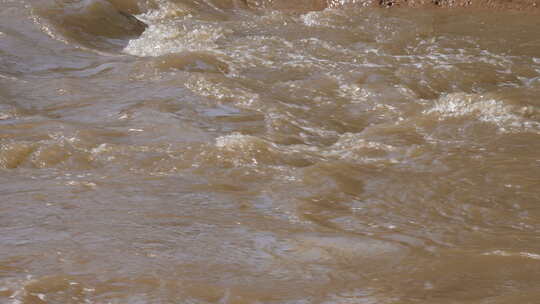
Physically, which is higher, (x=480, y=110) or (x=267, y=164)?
(x=480, y=110)

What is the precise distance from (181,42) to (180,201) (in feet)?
17.0

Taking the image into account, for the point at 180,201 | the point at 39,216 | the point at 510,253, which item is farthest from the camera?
the point at 180,201

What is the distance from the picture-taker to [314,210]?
13.2 ft

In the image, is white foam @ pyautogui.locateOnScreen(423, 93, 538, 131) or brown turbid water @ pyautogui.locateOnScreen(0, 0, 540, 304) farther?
white foam @ pyautogui.locateOnScreen(423, 93, 538, 131)

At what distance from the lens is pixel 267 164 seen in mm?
4844

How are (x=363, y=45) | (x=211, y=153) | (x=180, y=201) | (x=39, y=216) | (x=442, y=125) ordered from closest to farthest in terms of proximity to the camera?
1. (x=39, y=216)
2. (x=180, y=201)
3. (x=211, y=153)
4. (x=442, y=125)
5. (x=363, y=45)

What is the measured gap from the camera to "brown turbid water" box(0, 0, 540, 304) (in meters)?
3.09

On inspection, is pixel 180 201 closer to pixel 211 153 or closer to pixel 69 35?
pixel 211 153

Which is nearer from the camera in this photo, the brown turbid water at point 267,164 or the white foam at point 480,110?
the brown turbid water at point 267,164

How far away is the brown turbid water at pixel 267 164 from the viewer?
3090mm

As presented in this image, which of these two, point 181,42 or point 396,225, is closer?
point 396,225

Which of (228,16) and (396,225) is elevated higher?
(228,16)

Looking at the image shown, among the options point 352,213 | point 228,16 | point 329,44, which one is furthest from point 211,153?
point 228,16

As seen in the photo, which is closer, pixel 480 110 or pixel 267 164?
pixel 267 164
